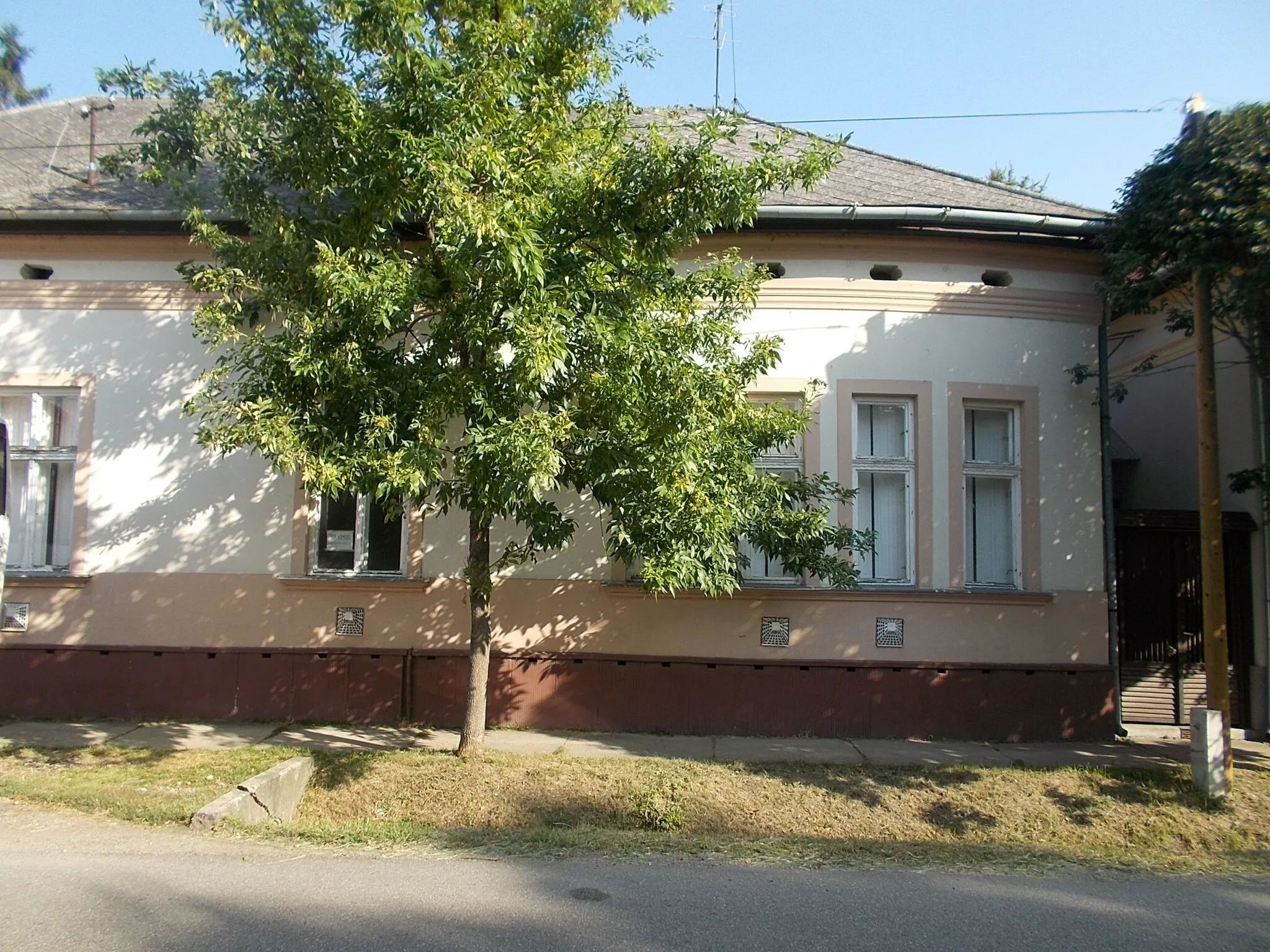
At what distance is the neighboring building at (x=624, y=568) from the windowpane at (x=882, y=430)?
0.03m

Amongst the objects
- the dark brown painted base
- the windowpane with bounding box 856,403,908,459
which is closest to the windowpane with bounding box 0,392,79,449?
the dark brown painted base

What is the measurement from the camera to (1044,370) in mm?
9672

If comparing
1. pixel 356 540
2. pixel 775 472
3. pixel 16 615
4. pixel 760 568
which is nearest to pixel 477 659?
pixel 356 540

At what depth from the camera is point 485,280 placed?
6523mm

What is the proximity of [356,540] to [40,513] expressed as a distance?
3294 millimetres

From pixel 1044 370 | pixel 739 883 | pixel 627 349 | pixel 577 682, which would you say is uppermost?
pixel 1044 370

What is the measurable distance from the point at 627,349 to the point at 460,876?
11.2 ft

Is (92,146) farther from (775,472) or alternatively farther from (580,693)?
(775,472)

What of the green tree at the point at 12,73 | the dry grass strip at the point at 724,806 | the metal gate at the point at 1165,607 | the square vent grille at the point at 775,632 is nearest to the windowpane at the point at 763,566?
the square vent grille at the point at 775,632

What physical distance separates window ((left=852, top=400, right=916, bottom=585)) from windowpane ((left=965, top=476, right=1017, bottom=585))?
636 mm

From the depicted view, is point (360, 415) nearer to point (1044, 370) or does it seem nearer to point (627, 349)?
point (627, 349)

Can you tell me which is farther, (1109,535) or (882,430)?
(882,430)

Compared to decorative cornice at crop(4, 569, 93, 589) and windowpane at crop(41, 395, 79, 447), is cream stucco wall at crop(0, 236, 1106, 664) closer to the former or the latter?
decorative cornice at crop(4, 569, 93, 589)

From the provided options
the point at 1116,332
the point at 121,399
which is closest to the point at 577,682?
the point at 121,399
